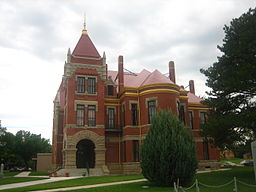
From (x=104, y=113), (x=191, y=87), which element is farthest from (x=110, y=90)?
(x=191, y=87)

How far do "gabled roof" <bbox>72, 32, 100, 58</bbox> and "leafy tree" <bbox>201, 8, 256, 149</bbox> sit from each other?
51.3 feet

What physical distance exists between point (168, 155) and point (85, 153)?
16.9m

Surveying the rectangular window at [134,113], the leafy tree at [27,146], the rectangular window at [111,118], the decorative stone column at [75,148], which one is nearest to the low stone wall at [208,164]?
the rectangular window at [134,113]

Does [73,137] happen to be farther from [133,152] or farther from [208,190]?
[208,190]

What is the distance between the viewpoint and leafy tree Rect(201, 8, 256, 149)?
17734mm

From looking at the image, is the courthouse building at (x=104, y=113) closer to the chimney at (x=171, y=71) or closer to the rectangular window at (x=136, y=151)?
the rectangular window at (x=136, y=151)

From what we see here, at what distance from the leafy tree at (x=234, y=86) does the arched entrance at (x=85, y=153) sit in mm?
14693

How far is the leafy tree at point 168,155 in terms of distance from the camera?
15.2m

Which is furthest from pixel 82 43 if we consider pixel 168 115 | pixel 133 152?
pixel 168 115

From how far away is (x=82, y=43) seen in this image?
33031 mm

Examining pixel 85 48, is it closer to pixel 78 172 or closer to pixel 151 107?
pixel 151 107

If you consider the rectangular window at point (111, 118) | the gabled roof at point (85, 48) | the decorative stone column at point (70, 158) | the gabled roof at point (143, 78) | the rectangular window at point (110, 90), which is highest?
the gabled roof at point (85, 48)

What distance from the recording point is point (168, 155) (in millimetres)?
15430

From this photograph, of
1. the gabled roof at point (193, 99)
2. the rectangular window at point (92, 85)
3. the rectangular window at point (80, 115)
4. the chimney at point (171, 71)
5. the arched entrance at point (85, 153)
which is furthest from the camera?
the gabled roof at point (193, 99)
